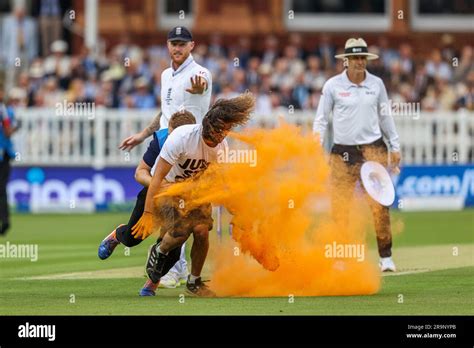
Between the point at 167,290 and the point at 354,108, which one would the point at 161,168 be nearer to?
the point at 167,290

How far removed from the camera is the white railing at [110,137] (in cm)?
3216

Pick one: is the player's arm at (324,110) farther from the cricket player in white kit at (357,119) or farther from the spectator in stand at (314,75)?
the spectator in stand at (314,75)

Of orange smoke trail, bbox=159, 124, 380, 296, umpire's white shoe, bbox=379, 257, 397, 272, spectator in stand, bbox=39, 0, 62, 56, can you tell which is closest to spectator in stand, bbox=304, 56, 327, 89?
spectator in stand, bbox=39, 0, 62, 56

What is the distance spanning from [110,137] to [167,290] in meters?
16.2

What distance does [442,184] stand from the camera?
31859 millimetres

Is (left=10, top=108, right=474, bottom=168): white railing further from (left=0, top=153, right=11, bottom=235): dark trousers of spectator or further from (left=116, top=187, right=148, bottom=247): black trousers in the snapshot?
(left=116, top=187, right=148, bottom=247): black trousers

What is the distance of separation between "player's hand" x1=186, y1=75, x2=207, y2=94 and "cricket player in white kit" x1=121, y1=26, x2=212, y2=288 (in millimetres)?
79

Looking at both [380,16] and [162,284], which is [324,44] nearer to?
[380,16]

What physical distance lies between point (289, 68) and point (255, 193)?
1928 centimetres

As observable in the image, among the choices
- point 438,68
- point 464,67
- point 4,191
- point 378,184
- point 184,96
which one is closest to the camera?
point 184,96

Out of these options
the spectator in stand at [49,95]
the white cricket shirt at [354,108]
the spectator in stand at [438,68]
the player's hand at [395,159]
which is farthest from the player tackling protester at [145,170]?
the spectator in stand at [438,68]

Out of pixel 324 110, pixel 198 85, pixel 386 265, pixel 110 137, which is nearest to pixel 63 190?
pixel 110 137
